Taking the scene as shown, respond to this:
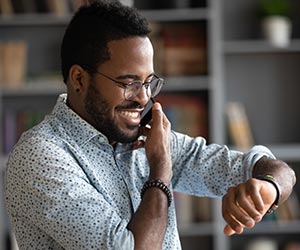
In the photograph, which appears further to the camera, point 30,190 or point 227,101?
point 227,101

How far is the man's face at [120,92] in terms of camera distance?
164 cm

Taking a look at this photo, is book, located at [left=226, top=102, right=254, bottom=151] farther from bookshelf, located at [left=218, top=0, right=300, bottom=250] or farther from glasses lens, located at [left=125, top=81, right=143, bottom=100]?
glasses lens, located at [left=125, top=81, right=143, bottom=100]

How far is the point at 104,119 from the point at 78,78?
0.11m

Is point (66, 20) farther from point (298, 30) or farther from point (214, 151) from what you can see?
point (214, 151)

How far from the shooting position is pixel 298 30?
4383mm

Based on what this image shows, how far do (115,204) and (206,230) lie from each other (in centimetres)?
262

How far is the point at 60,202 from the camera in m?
1.51

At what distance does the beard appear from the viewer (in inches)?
65.6

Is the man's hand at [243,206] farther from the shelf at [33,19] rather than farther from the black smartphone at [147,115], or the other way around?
the shelf at [33,19]

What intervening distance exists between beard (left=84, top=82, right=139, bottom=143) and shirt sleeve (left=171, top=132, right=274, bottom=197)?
0.72 feet

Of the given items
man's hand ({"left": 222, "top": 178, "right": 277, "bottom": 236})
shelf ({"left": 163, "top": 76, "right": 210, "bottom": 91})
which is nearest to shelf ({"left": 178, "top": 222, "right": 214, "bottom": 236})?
shelf ({"left": 163, "top": 76, "right": 210, "bottom": 91})

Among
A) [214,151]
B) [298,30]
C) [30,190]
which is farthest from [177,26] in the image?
[30,190]

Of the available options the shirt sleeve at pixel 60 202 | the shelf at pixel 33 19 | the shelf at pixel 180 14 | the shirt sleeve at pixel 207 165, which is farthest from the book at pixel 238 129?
the shirt sleeve at pixel 60 202

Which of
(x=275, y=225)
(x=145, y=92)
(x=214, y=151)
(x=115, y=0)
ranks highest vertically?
(x=115, y=0)
